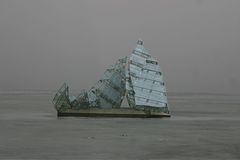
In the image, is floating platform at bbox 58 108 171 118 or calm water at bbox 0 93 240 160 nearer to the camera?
calm water at bbox 0 93 240 160

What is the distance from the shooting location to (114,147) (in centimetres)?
5838

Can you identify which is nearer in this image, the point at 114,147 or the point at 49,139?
the point at 114,147

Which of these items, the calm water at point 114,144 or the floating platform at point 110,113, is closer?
the calm water at point 114,144

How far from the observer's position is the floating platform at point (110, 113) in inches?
4161

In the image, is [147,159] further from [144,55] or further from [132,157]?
[144,55]

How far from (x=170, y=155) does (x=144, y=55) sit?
179 ft

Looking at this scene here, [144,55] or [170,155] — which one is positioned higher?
[144,55]

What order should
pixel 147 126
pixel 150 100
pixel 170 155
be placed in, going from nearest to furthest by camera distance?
pixel 170 155 → pixel 147 126 → pixel 150 100

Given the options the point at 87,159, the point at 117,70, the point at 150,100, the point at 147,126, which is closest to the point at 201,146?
the point at 87,159

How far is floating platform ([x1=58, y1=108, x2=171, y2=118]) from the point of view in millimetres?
105688

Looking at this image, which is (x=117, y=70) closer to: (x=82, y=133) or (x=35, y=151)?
(x=82, y=133)

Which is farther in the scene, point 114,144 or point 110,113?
point 110,113

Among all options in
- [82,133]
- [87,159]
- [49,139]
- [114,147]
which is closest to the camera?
[87,159]

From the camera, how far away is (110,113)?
108188 millimetres
